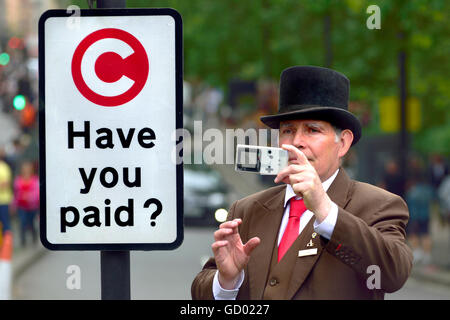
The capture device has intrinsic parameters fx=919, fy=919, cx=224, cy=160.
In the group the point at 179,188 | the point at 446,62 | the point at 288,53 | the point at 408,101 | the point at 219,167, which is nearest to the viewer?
the point at 179,188

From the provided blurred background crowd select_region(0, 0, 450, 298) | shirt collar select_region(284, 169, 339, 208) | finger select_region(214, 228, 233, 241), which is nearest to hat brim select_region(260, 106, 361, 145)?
shirt collar select_region(284, 169, 339, 208)

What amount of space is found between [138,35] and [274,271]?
913mm

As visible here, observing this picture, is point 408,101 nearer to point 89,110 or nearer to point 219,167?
point 89,110

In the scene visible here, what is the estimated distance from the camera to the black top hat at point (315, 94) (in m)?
3.19

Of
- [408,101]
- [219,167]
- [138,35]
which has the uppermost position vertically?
[138,35]

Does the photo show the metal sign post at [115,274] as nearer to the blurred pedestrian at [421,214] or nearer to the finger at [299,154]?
the finger at [299,154]

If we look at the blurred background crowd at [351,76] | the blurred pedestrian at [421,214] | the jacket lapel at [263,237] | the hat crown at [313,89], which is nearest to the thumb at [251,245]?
the jacket lapel at [263,237]

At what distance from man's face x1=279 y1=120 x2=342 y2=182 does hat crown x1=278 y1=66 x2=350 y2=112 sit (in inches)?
3.7

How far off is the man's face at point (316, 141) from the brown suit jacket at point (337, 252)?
0.10 m

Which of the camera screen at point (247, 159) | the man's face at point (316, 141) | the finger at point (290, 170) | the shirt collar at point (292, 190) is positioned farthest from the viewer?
the shirt collar at point (292, 190)

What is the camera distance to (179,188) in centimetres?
300

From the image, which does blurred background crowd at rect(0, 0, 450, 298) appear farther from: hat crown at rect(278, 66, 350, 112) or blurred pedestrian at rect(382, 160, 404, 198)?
hat crown at rect(278, 66, 350, 112)

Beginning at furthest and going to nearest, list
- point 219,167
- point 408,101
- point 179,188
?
1. point 219,167
2. point 408,101
3. point 179,188
